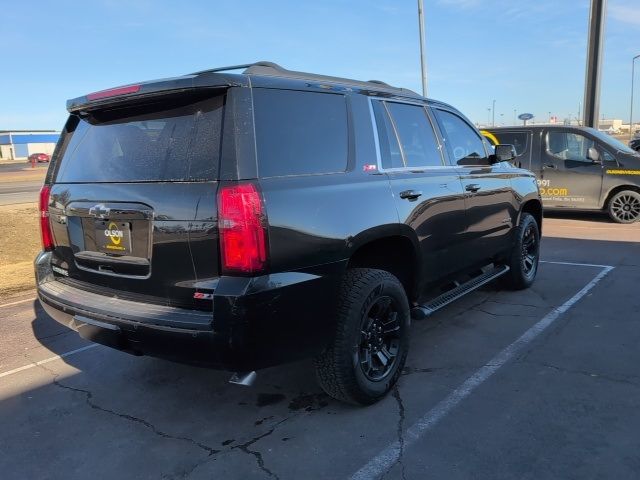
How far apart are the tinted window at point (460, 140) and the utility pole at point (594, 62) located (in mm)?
13415

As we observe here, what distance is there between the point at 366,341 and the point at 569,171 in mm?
9056

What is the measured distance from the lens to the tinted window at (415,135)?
13.3ft

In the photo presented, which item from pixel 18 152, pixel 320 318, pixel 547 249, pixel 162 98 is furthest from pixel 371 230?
pixel 18 152

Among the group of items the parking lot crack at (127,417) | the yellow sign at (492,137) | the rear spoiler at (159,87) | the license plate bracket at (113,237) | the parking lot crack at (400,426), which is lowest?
the parking lot crack at (400,426)

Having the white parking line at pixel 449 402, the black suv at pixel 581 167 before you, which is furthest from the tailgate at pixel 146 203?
the black suv at pixel 581 167

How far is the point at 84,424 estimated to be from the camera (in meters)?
3.38

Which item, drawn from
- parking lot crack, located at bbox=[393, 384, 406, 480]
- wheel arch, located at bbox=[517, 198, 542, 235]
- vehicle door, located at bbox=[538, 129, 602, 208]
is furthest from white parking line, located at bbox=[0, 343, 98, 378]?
vehicle door, located at bbox=[538, 129, 602, 208]

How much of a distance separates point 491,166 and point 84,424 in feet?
13.4

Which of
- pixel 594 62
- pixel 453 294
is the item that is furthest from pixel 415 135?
pixel 594 62

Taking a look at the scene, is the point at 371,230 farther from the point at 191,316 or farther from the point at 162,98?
the point at 162,98

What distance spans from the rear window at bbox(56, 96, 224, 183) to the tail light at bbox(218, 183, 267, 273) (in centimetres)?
18

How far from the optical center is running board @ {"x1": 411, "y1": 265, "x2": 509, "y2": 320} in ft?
13.1

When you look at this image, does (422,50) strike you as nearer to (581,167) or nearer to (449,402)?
(581,167)

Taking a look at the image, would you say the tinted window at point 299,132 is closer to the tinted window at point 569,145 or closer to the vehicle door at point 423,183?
the vehicle door at point 423,183
